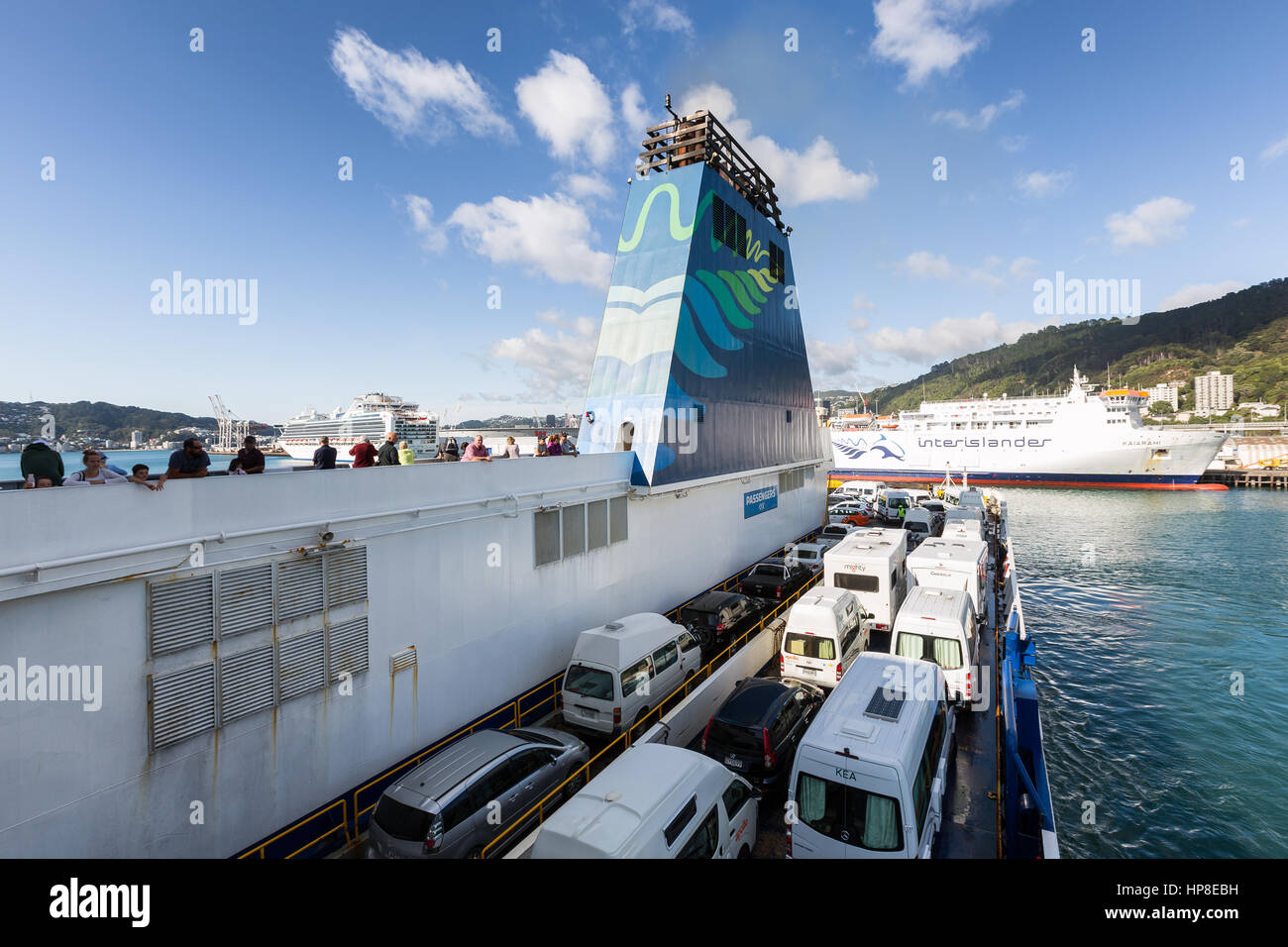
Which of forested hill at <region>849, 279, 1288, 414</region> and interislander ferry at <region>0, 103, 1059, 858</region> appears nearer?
interislander ferry at <region>0, 103, 1059, 858</region>

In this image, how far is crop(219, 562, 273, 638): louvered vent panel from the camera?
7203mm

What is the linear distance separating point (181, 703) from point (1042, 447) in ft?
266

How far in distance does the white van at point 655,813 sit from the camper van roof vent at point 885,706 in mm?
2114

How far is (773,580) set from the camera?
720 inches

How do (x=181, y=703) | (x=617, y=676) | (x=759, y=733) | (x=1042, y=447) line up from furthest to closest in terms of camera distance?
(x=1042, y=447)
(x=617, y=676)
(x=759, y=733)
(x=181, y=703)

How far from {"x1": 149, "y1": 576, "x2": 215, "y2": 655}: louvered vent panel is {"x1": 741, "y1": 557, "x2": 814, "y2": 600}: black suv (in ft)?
46.2

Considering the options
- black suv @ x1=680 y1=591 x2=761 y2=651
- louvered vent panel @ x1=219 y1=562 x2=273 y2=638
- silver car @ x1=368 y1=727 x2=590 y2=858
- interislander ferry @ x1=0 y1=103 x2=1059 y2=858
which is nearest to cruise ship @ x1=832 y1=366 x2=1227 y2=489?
black suv @ x1=680 y1=591 x2=761 y2=651

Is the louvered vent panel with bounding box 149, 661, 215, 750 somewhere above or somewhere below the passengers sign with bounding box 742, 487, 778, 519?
below

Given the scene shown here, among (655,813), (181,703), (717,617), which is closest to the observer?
(655,813)

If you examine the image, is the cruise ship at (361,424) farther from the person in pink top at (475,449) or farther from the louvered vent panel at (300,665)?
the louvered vent panel at (300,665)

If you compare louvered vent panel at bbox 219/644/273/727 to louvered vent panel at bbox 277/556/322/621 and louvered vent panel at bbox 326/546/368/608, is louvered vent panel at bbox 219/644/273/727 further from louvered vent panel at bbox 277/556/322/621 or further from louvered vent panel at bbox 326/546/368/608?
louvered vent panel at bbox 326/546/368/608

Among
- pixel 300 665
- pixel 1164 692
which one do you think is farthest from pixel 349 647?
pixel 1164 692

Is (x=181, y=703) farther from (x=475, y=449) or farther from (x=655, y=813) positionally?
(x=475, y=449)

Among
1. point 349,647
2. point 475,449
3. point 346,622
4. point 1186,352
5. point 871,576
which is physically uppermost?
point 1186,352
